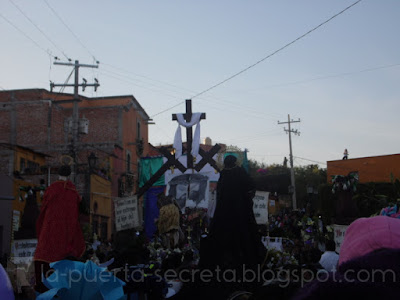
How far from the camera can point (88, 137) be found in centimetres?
3912

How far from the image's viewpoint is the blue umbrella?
8.77 feet

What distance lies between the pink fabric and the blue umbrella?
3.93 ft

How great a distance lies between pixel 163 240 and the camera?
12820 mm

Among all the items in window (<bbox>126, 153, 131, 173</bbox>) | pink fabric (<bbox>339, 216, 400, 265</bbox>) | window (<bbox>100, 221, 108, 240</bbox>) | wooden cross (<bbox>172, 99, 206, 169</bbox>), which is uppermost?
window (<bbox>126, 153, 131, 173</bbox>)

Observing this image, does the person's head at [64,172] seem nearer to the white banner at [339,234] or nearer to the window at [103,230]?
the white banner at [339,234]

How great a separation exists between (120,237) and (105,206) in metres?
23.4

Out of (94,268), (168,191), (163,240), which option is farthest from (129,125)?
(94,268)

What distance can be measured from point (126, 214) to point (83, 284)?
415 inches

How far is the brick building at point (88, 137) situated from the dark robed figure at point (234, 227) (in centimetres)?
2526

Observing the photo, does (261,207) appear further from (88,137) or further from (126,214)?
(88,137)

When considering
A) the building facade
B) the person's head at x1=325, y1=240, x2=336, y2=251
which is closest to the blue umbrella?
the person's head at x1=325, y1=240, x2=336, y2=251

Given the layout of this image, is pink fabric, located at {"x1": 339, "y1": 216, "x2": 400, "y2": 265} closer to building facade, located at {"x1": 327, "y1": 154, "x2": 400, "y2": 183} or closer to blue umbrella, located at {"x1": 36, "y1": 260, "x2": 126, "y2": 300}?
blue umbrella, located at {"x1": 36, "y1": 260, "x2": 126, "y2": 300}

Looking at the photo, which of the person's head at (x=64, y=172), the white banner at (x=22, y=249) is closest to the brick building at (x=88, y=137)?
the white banner at (x=22, y=249)

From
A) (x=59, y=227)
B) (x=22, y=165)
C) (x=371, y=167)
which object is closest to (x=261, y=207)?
(x=59, y=227)
